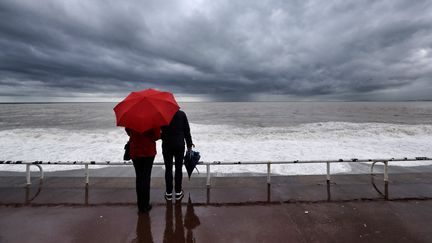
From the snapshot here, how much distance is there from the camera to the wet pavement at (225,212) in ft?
10.2

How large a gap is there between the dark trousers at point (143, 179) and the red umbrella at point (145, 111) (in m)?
0.62

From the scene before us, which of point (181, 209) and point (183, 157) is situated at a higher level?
point (183, 157)

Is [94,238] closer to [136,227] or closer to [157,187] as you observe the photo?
[136,227]

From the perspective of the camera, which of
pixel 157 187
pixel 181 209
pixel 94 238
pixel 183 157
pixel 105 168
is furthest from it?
pixel 105 168

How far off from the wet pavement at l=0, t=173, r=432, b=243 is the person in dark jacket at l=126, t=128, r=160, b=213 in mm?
251

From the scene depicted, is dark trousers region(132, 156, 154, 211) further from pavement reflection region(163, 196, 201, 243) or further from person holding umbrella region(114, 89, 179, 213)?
pavement reflection region(163, 196, 201, 243)

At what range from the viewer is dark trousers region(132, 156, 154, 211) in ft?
12.0

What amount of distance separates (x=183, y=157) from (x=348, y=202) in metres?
2.89

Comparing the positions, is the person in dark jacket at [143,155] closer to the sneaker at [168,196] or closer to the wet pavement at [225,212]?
the wet pavement at [225,212]

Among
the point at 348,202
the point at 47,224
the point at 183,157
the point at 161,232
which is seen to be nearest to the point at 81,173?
the point at 47,224

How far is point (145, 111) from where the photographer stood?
3357 mm

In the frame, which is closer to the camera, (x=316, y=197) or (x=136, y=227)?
(x=136, y=227)

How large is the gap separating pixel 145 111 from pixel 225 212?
1957 mm

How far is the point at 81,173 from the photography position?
7.06 meters
